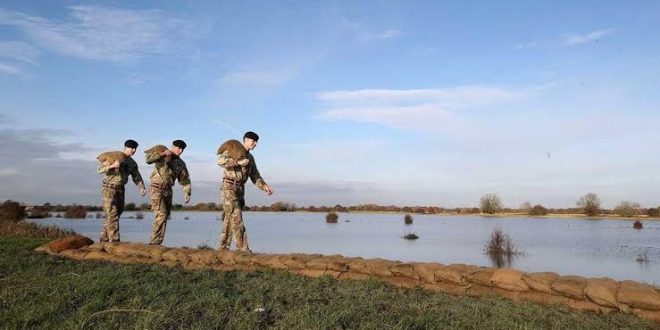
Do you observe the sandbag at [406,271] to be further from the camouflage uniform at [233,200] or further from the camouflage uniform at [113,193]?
the camouflage uniform at [113,193]

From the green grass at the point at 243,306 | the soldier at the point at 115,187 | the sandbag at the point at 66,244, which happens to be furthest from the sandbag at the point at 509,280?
the soldier at the point at 115,187

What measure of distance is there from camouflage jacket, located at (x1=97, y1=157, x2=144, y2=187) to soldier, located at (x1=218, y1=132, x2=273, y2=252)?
Result: 279cm

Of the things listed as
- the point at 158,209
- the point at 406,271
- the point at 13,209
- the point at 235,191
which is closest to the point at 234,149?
the point at 235,191

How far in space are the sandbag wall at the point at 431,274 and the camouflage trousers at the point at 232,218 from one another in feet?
3.37

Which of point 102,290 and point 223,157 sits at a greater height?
point 223,157

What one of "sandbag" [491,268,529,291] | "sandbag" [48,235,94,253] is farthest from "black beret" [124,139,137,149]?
"sandbag" [491,268,529,291]

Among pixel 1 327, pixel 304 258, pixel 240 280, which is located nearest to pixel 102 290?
pixel 1 327

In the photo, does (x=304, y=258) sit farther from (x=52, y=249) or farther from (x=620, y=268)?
(x=620, y=268)

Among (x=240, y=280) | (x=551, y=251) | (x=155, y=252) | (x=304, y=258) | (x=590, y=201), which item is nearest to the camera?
(x=240, y=280)

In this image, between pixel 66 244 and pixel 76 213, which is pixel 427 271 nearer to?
pixel 66 244

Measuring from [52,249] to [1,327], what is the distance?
5.85 meters

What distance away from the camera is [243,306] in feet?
15.5

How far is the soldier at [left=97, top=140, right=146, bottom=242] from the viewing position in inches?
423

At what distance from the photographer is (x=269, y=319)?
4.35m
